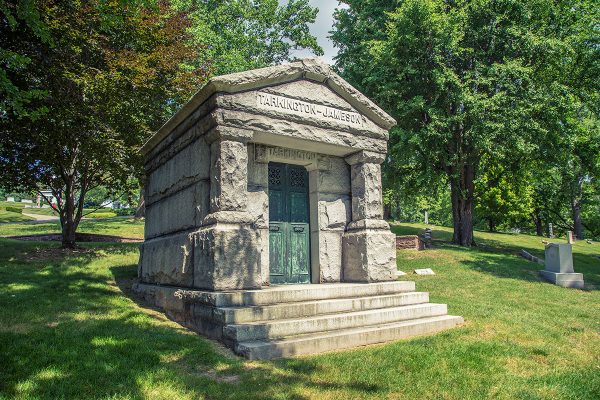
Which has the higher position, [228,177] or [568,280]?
[228,177]

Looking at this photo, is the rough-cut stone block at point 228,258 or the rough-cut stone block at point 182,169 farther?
the rough-cut stone block at point 182,169

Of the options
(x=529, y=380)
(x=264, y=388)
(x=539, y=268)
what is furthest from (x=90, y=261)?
(x=539, y=268)

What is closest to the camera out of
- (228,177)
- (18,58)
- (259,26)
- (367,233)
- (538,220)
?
(18,58)

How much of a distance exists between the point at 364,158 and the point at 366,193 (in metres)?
0.66

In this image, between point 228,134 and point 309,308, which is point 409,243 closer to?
point 309,308

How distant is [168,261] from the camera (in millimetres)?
7742

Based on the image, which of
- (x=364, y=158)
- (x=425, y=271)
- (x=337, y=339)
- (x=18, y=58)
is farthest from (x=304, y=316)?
(x=425, y=271)

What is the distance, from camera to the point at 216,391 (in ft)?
12.9

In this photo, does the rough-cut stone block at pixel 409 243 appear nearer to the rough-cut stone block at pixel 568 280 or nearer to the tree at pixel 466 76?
the tree at pixel 466 76

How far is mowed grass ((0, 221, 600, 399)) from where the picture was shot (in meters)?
3.98

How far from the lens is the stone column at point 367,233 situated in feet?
24.9

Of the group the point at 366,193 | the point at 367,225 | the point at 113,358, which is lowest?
the point at 113,358

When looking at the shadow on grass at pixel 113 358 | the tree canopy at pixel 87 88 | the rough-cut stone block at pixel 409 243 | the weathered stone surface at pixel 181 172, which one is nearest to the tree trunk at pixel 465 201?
the rough-cut stone block at pixel 409 243

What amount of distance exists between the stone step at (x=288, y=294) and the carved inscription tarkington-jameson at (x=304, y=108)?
2971 mm
